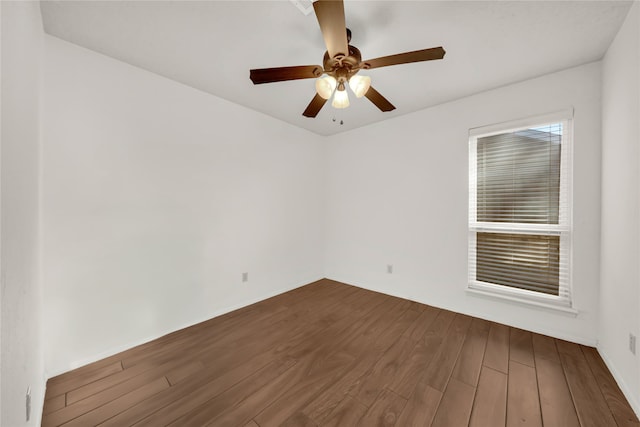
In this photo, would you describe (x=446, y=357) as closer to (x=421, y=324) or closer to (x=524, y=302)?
(x=421, y=324)

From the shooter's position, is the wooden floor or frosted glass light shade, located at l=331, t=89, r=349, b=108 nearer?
the wooden floor

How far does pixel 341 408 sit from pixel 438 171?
2.71m

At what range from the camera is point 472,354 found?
6.72ft

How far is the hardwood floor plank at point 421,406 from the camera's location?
4.63 ft

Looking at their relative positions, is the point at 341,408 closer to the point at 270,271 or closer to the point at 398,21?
the point at 270,271

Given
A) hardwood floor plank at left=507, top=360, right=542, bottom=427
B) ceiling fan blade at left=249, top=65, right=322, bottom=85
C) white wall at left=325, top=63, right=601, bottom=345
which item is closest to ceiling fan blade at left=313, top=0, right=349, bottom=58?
ceiling fan blade at left=249, top=65, right=322, bottom=85

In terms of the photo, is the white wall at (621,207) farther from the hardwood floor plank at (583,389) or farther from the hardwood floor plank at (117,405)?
the hardwood floor plank at (117,405)

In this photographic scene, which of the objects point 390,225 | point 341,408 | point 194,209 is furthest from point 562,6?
point 194,209

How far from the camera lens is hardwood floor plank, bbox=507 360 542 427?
1424 mm

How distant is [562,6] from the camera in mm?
1546

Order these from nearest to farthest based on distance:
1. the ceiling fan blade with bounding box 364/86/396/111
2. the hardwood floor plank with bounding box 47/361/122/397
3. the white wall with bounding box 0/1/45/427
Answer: the white wall with bounding box 0/1/45/427 < the hardwood floor plank with bounding box 47/361/122/397 < the ceiling fan blade with bounding box 364/86/396/111

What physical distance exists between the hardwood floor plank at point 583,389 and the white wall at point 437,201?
0.29 m

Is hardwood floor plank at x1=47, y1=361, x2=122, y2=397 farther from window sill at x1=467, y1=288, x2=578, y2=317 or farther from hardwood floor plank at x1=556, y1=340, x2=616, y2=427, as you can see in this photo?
window sill at x1=467, y1=288, x2=578, y2=317

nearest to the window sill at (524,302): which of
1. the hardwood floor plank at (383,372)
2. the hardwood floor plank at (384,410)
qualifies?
the hardwood floor plank at (383,372)
